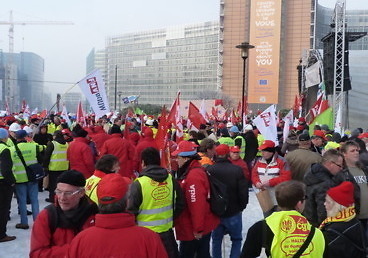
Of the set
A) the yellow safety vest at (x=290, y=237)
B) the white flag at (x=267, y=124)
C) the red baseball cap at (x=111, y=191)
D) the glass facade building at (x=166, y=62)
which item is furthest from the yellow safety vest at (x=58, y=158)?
the glass facade building at (x=166, y=62)

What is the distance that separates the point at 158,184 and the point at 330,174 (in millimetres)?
2006

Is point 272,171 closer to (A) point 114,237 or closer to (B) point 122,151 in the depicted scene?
(B) point 122,151

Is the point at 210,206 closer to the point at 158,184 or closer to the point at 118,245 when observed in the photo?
the point at 158,184

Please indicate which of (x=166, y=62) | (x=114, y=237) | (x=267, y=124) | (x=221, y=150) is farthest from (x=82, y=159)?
(x=166, y=62)

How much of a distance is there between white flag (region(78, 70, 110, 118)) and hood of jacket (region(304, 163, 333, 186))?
5362 mm

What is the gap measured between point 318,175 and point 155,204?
75.7 inches

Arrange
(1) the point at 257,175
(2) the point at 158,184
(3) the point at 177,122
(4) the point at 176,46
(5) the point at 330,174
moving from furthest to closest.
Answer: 1. (4) the point at 176,46
2. (3) the point at 177,122
3. (1) the point at 257,175
4. (5) the point at 330,174
5. (2) the point at 158,184

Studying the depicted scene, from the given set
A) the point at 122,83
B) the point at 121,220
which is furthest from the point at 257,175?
the point at 122,83

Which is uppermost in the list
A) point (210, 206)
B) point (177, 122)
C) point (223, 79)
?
point (223, 79)

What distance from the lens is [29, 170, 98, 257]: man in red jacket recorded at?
117 inches

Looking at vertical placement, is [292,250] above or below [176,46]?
below

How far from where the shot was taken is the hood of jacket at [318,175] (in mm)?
4691

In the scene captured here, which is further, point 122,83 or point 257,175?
point 122,83

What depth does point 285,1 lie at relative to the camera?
8838cm
